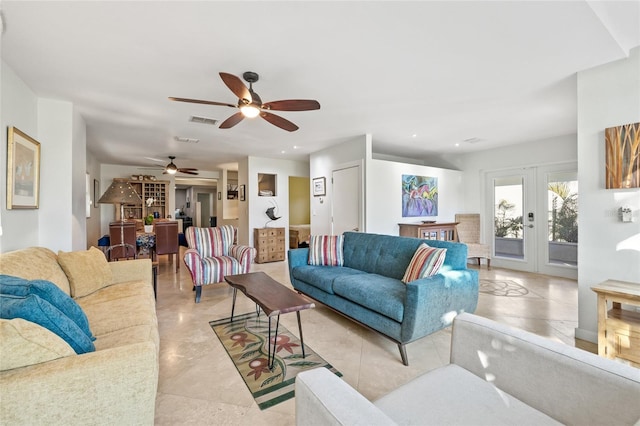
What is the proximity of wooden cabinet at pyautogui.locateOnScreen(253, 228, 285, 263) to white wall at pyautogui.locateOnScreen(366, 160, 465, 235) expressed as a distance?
256cm

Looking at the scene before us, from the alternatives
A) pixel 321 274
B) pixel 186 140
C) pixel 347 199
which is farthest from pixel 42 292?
pixel 347 199

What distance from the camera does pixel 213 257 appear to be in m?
4.11

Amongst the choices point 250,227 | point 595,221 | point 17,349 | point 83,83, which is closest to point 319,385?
point 17,349

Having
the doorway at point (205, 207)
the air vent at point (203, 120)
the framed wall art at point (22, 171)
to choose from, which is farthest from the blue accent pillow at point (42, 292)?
the doorway at point (205, 207)

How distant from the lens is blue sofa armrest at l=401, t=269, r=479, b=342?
2.06 m

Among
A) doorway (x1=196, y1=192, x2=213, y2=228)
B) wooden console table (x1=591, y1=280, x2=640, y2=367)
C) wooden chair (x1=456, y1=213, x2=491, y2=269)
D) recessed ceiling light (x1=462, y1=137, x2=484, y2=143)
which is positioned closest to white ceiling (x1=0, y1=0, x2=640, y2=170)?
recessed ceiling light (x1=462, y1=137, x2=484, y2=143)

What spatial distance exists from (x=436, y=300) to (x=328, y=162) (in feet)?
13.1

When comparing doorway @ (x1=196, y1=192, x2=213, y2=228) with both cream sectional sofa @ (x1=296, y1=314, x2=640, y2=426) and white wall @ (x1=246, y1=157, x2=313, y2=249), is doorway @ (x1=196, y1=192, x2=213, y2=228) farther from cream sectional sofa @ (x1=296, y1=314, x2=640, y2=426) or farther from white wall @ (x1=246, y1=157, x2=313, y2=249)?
cream sectional sofa @ (x1=296, y1=314, x2=640, y2=426)

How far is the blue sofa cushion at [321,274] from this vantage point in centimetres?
294

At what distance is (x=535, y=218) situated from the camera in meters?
5.20

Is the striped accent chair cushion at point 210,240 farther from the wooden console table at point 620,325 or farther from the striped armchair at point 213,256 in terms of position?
the wooden console table at point 620,325

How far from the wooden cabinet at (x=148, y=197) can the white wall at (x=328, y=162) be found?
4624mm

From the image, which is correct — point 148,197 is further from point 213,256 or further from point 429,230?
point 429,230

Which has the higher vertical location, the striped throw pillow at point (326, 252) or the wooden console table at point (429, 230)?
the wooden console table at point (429, 230)
